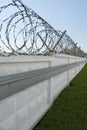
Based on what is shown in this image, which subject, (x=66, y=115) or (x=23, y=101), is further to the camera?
(x=66, y=115)

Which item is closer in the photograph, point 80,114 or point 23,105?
point 23,105

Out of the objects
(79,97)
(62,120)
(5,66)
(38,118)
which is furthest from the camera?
(79,97)

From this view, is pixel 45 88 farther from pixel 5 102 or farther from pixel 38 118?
→ pixel 5 102

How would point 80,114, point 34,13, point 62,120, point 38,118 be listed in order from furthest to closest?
point 80,114 → point 62,120 → point 38,118 → point 34,13

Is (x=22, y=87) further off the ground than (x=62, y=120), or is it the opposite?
(x=22, y=87)

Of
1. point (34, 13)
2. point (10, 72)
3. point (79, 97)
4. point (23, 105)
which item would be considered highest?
point (34, 13)

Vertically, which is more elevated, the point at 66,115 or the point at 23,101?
the point at 23,101

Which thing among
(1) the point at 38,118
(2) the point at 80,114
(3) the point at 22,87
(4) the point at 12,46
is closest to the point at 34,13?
(4) the point at 12,46

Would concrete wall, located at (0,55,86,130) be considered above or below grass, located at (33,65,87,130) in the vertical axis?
above

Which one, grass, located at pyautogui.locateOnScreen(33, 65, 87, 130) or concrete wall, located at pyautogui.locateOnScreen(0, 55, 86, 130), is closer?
concrete wall, located at pyautogui.locateOnScreen(0, 55, 86, 130)

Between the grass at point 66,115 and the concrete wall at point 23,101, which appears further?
the grass at point 66,115

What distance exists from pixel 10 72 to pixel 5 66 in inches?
5.2

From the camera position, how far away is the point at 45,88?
395cm

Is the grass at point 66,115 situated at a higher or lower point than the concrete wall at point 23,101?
lower
